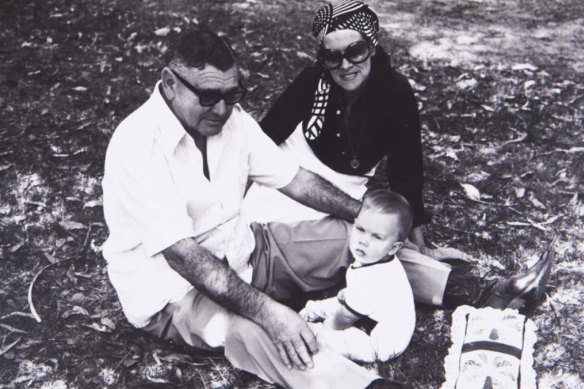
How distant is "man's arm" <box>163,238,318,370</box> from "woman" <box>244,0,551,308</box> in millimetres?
1010

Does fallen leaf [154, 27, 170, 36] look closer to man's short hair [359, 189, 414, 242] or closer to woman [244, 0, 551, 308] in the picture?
woman [244, 0, 551, 308]

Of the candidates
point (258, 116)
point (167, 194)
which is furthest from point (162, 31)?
point (167, 194)

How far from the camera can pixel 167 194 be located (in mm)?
2854

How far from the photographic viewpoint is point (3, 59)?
682 centimetres

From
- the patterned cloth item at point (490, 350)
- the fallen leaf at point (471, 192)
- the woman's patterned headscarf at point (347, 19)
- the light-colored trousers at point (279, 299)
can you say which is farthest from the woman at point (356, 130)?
the fallen leaf at point (471, 192)

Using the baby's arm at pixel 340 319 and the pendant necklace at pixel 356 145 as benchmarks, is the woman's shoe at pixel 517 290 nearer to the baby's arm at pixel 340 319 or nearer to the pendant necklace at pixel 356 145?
the baby's arm at pixel 340 319

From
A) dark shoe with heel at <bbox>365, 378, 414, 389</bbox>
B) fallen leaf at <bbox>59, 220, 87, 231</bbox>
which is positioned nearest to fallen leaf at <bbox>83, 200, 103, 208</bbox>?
fallen leaf at <bbox>59, 220, 87, 231</bbox>

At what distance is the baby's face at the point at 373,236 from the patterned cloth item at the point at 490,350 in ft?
2.56

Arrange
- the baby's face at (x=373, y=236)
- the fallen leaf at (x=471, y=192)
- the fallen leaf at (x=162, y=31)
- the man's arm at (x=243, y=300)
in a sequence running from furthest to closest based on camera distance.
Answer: the fallen leaf at (x=162, y=31) < the fallen leaf at (x=471, y=192) < the baby's face at (x=373, y=236) < the man's arm at (x=243, y=300)

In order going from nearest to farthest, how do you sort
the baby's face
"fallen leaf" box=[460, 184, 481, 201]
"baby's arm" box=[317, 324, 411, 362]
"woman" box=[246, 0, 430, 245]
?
the baby's face < "baby's arm" box=[317, 324, 411, 362] < "woman" box=[246, 0, 430, 245] < "fallen leaf" box=[460, 184, 481, 201]

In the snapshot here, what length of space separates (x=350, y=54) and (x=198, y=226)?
1.40 m

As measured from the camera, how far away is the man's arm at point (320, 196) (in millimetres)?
3635

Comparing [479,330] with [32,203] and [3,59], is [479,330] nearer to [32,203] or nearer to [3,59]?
[32,203]

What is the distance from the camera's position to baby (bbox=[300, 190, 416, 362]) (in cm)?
314
